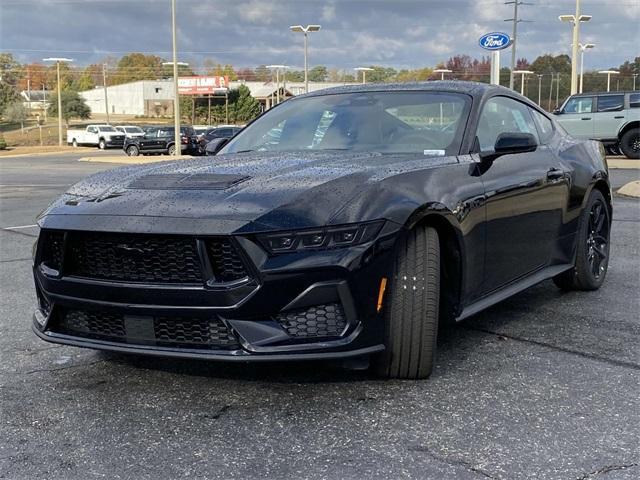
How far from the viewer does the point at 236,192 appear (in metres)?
3.21

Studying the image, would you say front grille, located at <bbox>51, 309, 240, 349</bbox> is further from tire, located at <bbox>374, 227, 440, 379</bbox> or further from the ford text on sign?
the ford text on sign

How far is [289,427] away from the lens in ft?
9.95

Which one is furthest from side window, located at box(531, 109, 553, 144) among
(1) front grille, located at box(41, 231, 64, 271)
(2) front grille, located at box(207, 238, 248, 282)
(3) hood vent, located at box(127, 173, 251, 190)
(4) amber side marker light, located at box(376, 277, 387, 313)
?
(1) front grille, located at box(41, 231, 64, 271)

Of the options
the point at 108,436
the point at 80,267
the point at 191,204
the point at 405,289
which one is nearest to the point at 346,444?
the point at 405,289

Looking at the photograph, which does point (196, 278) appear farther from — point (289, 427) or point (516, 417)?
point (516, 417)

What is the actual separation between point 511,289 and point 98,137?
172 ft

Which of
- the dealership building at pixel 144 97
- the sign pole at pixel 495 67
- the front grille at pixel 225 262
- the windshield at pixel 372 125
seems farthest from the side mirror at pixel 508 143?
the dealership building at pixel 144 97

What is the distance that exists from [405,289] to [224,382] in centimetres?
102

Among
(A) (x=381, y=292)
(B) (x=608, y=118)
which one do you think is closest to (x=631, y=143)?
(B) (x=608, y=118)

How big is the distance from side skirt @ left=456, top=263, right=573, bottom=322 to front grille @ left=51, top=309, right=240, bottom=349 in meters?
1.30

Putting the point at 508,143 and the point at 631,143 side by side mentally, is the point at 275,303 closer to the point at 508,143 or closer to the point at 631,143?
the point at 508,143

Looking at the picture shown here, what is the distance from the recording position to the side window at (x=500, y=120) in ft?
14.3

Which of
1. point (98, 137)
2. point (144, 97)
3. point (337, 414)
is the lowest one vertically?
point (337, 414)

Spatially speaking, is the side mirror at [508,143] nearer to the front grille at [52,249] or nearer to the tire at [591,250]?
the tire at [591,250]
